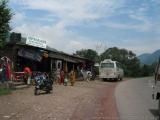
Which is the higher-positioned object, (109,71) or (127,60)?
(127,60)

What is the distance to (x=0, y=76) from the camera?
26141 mm

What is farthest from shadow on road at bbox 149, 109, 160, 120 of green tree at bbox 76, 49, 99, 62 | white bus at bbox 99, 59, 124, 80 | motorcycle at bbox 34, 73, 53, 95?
green tree at bbox 76, 49, 99, 62

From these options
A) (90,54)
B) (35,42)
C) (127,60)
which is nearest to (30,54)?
(35,42)

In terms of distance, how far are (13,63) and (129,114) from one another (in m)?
18.6

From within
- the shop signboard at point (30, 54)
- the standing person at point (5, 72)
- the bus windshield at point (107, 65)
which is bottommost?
the standing person at point (5, 72)

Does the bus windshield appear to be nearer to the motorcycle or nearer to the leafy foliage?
the motorcycle

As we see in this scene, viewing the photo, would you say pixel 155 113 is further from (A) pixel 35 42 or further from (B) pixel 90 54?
(B) pixel 90 54

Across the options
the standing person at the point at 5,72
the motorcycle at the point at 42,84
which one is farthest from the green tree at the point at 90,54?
the motorcycle at the point at 42,84

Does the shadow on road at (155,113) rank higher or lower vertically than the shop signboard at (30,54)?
lower

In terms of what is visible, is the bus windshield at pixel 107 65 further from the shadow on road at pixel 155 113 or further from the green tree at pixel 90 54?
the shadow on road at pixel 155 113

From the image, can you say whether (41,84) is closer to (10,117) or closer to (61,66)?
(10,117)

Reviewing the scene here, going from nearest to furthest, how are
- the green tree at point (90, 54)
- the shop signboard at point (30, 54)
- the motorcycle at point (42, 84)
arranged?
the motorcycle at point (42, 84)
the shop signboard at point (30, 54)
the green tree at point (90, 54)

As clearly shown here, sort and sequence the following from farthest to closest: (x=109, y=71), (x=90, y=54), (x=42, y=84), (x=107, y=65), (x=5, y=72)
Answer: (x=90, y=54)
(x=107, y=65)
(x=109, y=71)
(x=5, y=72)
(x=42, y=84)

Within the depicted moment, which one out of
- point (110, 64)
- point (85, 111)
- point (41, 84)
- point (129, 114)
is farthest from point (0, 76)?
point (110, 64)
